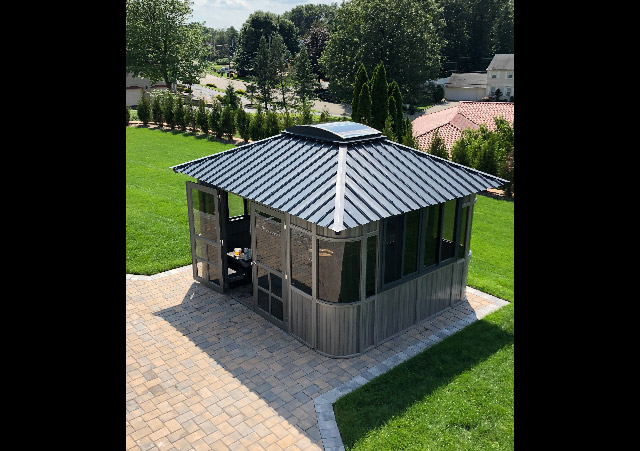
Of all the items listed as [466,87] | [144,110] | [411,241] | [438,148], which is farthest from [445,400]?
[466,87]

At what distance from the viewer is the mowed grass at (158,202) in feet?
44.8

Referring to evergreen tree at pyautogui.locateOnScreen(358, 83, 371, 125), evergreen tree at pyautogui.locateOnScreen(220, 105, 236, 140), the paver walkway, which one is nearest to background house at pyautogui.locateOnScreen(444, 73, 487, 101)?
evergreen tree at pyautogui.locateOnScreen(220, 105, 236, 140)

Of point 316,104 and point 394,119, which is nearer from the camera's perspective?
A: point 394,119

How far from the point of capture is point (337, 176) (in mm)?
8992

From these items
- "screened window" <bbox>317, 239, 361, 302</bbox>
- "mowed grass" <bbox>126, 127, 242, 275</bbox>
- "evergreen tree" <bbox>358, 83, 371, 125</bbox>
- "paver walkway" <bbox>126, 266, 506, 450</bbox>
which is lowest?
"paver walkway" <bbox>126, 266, 506, 450</bbox>

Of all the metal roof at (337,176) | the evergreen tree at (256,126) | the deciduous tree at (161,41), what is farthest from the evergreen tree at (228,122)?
the metal roof at (337,176)

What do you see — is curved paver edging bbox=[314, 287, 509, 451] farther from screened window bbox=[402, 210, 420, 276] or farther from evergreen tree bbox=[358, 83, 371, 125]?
evergreen tree bbox=[358, 83, 371, 125]

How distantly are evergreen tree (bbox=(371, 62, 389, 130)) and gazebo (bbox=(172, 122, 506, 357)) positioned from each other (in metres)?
12.5

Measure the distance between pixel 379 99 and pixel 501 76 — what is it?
146 feet

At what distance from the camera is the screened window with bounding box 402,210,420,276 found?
943 cm

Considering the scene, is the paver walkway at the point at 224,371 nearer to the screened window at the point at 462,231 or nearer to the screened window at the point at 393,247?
the screened window at the point at 462,231

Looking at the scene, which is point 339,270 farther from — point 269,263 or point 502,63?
point 502,63
